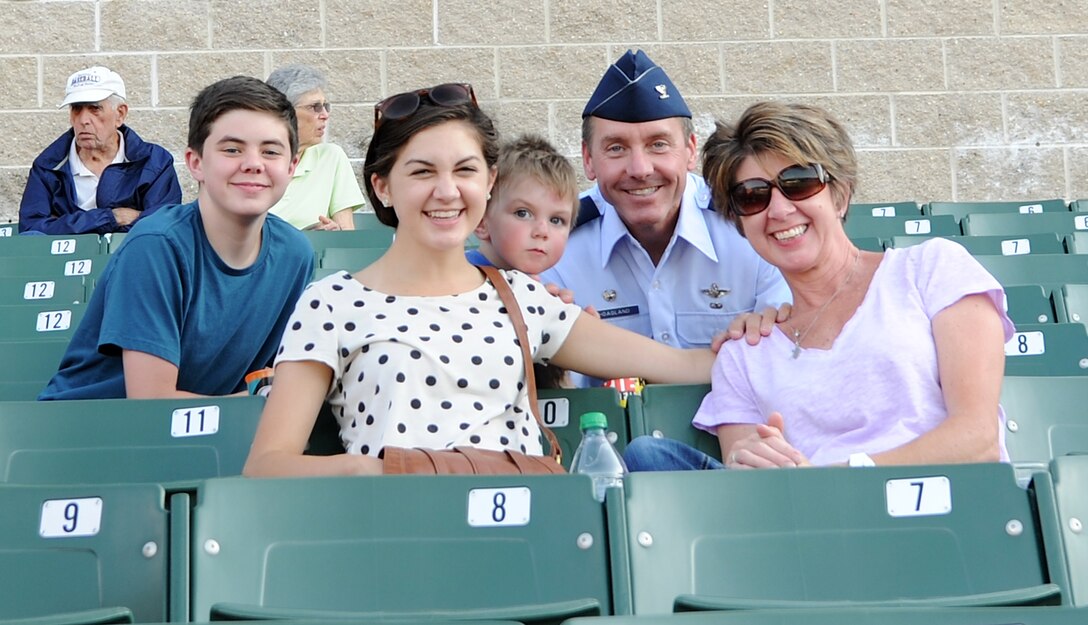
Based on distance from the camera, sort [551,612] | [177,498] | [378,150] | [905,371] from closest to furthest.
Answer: [551,612] → [177,498] → [905,371] → [378,150]

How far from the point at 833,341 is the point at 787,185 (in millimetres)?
335

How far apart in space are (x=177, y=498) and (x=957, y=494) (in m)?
1.19

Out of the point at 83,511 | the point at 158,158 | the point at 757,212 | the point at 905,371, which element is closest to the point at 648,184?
the point at 757,212

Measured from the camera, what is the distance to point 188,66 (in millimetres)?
7770

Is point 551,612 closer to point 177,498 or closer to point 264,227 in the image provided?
point 177,498

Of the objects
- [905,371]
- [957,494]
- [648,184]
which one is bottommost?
[957,494]

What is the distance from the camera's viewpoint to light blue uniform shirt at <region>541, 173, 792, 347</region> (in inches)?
144

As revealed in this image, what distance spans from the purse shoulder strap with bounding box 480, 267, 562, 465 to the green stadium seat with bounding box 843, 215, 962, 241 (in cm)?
301

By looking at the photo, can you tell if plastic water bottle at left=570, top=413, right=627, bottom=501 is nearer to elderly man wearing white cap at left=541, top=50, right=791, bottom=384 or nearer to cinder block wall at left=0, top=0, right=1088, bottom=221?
elderly man wearing white cap at left=541, top=50, right=791, bottom=384

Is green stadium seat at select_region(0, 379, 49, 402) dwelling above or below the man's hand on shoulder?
below

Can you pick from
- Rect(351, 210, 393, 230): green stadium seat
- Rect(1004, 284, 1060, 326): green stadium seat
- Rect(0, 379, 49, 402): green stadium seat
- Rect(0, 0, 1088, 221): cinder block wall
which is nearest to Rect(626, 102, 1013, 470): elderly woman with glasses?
Rect(1004, 284, 1060, 326): green stadium seat

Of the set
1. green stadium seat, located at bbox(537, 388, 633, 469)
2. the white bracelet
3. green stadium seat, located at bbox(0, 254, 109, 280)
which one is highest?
green stadium seat, located at bbox(0, 254, 109, 280)

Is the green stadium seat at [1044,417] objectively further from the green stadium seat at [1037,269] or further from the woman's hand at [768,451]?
the green stadium seat at [1037,269]

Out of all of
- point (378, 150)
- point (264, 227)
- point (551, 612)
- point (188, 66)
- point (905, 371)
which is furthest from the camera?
point (188, 66)
